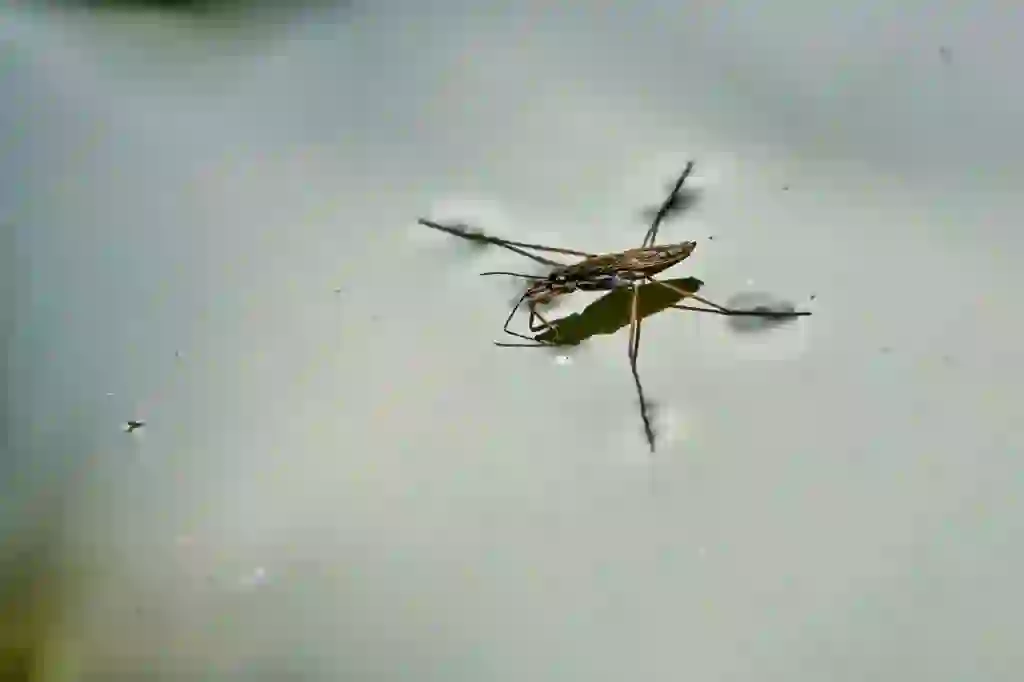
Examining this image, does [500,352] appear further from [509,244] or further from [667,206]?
[667,206]

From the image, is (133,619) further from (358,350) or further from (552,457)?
(552,457)

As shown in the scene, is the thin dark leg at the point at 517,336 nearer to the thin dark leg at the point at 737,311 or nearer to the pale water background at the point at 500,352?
the pale water background at the point at 500,352

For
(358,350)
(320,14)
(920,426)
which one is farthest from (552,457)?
(320,14)

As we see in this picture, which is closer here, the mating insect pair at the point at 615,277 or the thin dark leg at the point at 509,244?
the mating insect pair at the point at 615,277

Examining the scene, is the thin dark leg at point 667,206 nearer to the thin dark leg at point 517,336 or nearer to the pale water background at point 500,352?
the pale water background at point 500,352

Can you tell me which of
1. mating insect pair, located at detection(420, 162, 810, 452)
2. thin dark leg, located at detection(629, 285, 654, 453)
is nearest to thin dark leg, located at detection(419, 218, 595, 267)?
mating insect pair, located at detection(420, 162, 810, 452)

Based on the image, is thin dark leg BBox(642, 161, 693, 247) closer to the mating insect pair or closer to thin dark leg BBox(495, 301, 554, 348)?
the mating insect pair

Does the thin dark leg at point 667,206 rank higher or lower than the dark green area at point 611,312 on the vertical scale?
higher

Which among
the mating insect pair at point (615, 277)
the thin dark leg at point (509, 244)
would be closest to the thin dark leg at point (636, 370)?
the mating insect pair at point (615, 277)
